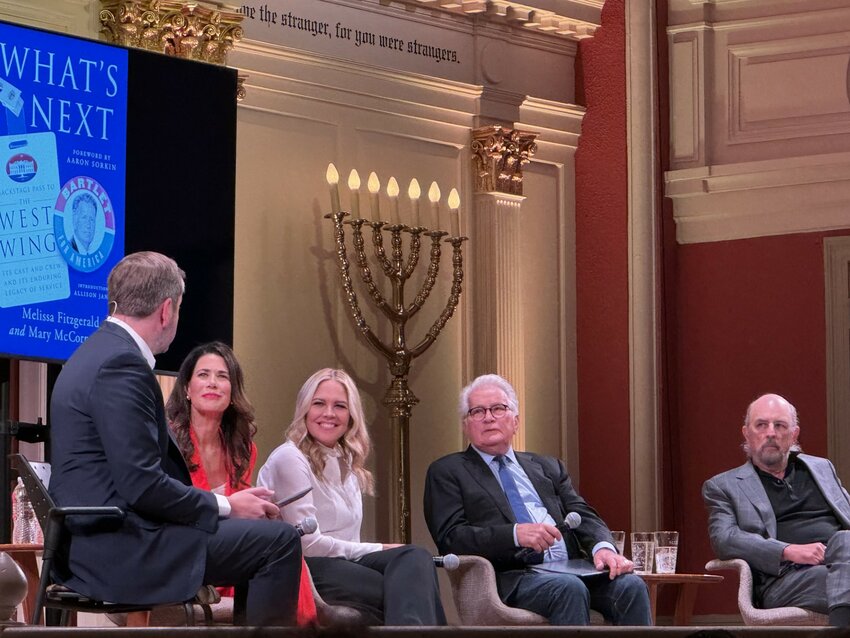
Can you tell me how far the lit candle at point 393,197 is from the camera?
807 cm

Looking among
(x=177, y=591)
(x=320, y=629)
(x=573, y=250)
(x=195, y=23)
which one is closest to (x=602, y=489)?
(x=573, y=250)

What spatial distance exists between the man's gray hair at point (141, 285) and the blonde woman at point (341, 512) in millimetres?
1022

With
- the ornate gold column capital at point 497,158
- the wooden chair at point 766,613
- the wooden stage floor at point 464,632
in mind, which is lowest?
the wooden chair at point 766,613

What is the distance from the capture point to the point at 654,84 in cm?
887

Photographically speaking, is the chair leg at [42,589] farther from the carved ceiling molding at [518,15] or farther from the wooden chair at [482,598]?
the carved ceiling molding at [518,15]

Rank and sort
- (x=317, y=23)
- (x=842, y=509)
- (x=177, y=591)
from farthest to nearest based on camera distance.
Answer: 1. (x=317, y=23)
2. (x=842, y=509)
3. (x=177, y=591)

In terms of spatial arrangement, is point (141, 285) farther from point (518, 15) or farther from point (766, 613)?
point (518, 15)

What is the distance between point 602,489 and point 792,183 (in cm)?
180

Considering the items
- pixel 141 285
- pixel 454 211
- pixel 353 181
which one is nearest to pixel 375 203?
pixel 353 181

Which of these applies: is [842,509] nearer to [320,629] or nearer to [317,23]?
[317,23]

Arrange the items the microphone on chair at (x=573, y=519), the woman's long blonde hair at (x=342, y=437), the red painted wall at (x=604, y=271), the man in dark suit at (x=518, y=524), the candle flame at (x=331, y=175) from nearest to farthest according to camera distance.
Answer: the woman's long blonde hair at (x=342, y=437)
the man in dark suit at (x=518, y=524)
the microphone on chair at (x=573, y=519)
the candle flame at (x=331, y=175)
the red painted wall at (x=604, y=271)

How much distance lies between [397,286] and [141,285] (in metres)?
3.97

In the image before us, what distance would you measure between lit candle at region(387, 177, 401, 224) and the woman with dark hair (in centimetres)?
300

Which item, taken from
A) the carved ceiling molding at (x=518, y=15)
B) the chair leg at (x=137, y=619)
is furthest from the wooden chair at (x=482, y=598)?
the carved ceiling molding at (x=518, y=15)
